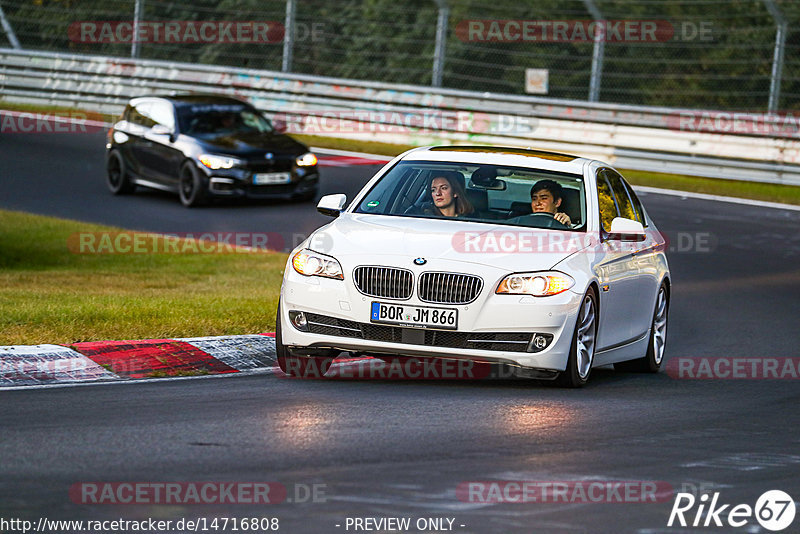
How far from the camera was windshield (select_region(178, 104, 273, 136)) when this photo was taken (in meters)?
22.2

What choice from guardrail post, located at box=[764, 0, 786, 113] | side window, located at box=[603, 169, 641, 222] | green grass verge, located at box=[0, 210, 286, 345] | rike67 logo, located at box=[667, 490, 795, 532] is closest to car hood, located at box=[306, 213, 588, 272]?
side window, located at box=[603, 169, 641, 222]

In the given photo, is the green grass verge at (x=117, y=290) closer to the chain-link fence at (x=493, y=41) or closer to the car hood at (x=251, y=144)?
the car hood at (x=251, y=144)

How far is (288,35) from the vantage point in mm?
28594

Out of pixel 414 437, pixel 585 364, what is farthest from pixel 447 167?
pixel 414 437

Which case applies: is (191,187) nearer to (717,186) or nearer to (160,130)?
(160,130)

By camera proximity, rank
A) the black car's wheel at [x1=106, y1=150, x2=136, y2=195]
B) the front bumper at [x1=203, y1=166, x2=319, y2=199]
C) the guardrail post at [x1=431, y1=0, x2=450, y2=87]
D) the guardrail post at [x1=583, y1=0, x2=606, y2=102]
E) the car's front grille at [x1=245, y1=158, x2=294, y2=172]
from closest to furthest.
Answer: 1. the front bumper at [x1=203, y1=166, x2=319, y2=199]
2. the car's front grille at [x1=245, y1=158, x2=294, y2=172]
3. the black car's wheel at [x1=106, y1=150, x2=136, y2=195]
4. the guardrail post at [x1=583, y1=0, x2=606, y2=102]
5. the guardrail post at [x1=431, y1=0, x2=450, y2=87]

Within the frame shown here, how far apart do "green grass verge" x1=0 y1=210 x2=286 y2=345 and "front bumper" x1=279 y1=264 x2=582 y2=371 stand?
1956mm

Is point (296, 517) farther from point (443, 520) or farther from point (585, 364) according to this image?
point (585, 364)

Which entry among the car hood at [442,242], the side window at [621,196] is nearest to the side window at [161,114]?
the side window at [621,196]

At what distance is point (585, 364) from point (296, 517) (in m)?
4.16

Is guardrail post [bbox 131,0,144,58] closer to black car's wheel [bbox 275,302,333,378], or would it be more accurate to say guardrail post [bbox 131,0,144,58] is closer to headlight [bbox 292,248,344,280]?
black car's wheel [bbox 275,302,333,378]

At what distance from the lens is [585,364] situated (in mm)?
9867

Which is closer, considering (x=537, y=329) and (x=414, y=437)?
(x=414, y=437)

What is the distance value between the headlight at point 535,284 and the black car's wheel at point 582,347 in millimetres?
209
